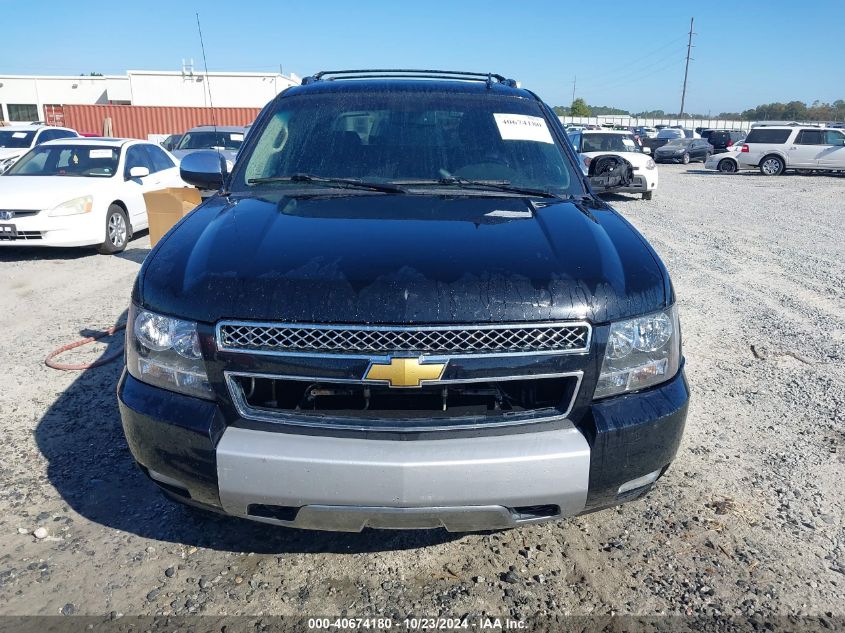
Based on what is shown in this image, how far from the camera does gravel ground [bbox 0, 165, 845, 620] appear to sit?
90.9 inches

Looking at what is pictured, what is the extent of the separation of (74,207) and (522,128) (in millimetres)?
6676

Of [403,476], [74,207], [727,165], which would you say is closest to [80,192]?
[74,207]

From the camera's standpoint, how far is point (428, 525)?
2.04 metres

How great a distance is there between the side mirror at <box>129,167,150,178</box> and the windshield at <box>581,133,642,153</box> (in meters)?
10.6

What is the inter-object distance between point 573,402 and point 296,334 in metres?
0.90

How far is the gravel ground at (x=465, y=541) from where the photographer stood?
2309mm

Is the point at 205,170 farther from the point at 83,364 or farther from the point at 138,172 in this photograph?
the point at 138,172

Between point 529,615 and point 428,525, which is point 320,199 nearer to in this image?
point 428,525

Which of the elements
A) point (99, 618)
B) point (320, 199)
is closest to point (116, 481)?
point (99, 618)

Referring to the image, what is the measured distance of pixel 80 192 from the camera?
8094 mm

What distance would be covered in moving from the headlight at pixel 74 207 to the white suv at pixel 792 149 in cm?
2346

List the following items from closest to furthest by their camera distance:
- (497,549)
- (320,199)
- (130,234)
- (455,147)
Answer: (497,549) → (320,199) → (455,147) → (130,234)

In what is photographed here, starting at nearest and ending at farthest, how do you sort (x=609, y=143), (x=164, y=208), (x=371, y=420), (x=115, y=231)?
1. (x=371, y=420)
2. (x=164, y=208)
3. (x=115, y=231)
4. (x=609, y=143)

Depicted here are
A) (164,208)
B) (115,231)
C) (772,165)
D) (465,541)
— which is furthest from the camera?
(772,165)
